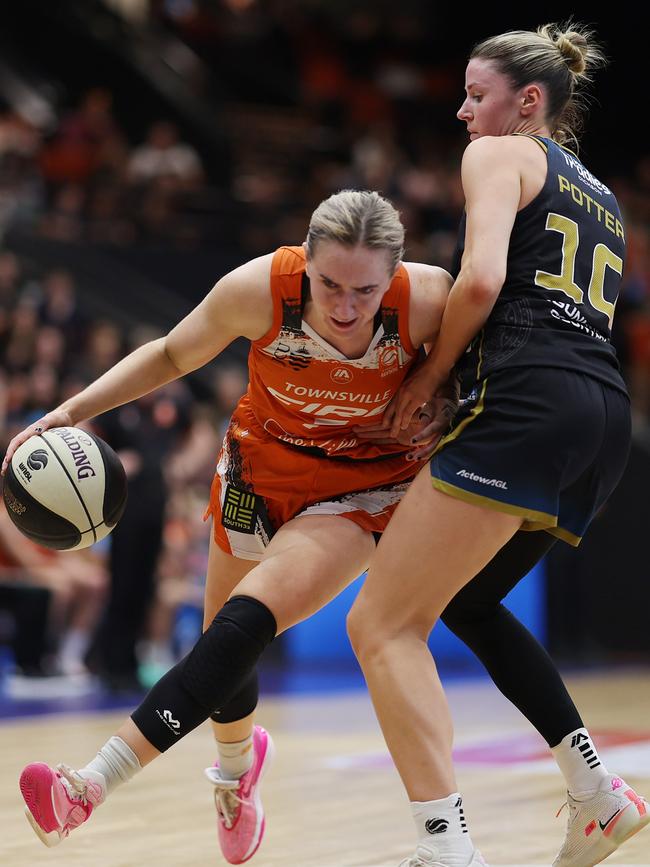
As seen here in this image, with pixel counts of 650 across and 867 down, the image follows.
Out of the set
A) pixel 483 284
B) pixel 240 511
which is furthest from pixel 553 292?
pixel 240 511

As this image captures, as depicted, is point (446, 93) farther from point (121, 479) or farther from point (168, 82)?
point (121, 479)

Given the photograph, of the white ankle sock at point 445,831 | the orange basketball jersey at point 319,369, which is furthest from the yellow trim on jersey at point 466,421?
the white ankle sock at point 445,831

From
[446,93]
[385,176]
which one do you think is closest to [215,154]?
[385,176]

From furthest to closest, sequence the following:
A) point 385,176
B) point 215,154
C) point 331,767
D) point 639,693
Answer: point 215,154
point 385,176
point 639,693
point 331,767

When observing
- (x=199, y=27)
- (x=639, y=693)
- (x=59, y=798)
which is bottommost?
(x=639, y=693)

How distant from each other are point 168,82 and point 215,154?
42.0 inches

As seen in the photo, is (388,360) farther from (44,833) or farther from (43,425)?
(44,833)

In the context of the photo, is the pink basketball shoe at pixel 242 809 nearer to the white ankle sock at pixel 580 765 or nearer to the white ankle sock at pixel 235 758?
the white ankle sock at pixel 235 758

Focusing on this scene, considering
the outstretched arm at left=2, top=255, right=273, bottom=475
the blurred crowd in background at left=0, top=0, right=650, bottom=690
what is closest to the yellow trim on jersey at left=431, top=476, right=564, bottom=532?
the outstretched arm at left=2, top=255, right=273, bottom=475

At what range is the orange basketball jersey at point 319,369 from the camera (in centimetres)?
315

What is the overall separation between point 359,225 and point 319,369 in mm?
432

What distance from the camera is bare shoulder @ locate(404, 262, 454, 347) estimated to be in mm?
A: 3148

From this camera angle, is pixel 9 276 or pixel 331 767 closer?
pixel 331 767

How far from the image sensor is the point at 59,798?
2.93 meters
